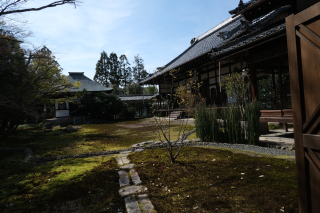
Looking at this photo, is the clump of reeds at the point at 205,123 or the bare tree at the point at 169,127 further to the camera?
the clump of reeds at the point at 205,123

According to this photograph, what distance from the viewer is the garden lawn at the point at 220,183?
6.75ft

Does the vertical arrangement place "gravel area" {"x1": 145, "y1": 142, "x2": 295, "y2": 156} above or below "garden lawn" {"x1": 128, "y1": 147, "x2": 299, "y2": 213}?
above

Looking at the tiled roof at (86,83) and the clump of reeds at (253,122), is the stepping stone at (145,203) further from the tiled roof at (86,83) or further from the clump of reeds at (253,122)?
the tiled roof at (86,83)

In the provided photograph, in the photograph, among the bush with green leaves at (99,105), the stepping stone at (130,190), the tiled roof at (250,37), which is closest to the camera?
the stepping stone at (130,190)

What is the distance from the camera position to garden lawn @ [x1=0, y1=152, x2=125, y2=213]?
7.44 feet

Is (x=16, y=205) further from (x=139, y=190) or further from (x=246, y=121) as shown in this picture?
(x=246, y=121)

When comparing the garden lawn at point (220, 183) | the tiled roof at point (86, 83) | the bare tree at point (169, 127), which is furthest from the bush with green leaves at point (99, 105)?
the garden lawn at point (220, 183)

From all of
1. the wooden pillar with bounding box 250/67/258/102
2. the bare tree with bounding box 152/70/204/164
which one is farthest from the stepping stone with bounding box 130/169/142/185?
the wooden pillar with bounding box 250/67/258/102

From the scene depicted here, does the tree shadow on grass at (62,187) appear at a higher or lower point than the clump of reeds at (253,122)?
lower

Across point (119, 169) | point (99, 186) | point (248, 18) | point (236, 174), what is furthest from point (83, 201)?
point (248, 18)

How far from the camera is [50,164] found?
4.19 metres

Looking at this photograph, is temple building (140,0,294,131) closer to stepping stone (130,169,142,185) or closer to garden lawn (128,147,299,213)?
garden lawn (128,147,299,213)

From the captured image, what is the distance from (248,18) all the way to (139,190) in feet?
11.2

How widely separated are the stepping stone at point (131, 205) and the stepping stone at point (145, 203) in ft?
0.20
